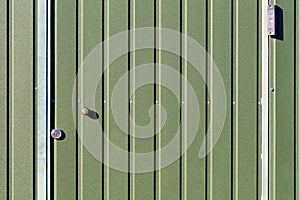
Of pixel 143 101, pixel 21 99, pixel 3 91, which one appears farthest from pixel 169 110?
pixel 3 91

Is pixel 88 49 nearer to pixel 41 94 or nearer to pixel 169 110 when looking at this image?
pixel 41 94

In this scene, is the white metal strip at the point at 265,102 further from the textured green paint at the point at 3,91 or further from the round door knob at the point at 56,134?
the textured green paint at the point at 3,91

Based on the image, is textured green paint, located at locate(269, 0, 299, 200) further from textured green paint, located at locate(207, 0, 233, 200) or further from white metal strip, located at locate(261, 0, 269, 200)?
textured green paint, located at locate(207, 0, 233, 200)

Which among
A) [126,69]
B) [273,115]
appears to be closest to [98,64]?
[126,69]

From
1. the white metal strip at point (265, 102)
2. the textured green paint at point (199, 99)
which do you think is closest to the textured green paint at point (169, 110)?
the textured green paint at point (199, 99)

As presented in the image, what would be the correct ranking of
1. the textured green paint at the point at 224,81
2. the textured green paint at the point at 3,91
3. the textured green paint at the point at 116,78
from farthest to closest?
the textured green paint at the point at 224,81 < the textured green paint at the point at 116,78 < the textured green paint at the point at 3,91

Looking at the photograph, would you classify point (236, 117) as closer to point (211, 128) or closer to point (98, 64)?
point (211, 128)

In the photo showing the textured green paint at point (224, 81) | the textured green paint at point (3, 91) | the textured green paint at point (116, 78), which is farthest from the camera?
the textured green paint at point (224, 81)

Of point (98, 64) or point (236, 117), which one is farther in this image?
point (236, 117)
